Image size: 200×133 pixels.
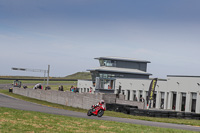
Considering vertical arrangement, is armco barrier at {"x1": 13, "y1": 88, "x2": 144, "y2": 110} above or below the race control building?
below

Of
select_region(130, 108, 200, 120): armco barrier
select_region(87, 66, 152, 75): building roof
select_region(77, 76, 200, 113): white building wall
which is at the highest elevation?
select_region(87, 66, 152, 75): building roof

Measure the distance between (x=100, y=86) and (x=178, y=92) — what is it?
25.3 m

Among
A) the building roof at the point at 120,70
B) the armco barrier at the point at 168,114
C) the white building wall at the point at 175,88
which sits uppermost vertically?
the building roof at the point at 120,70

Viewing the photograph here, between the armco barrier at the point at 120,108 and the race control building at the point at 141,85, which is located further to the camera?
the race control building at the point at 141,85

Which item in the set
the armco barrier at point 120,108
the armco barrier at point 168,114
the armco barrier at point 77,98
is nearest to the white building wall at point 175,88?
the armco barrier at point 77,98

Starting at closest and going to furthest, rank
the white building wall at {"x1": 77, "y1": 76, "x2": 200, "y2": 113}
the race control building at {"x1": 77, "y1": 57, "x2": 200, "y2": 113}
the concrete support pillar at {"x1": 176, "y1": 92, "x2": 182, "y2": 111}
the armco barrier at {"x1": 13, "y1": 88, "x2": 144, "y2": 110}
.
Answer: the armco barrier at {"x1": 13, "y1": 88, "x2": 144, "y2": 110} < the white building wall at {"x1": 77, "y1": 76, "x2": 200, "y2": 113} < the race control building at {"x1": 77, "y1": 57, "x2": 200, "y2": 113} < the concrete support pillar at {"x1": 176, "y1": 92, "x2": 182, "y2": 111}

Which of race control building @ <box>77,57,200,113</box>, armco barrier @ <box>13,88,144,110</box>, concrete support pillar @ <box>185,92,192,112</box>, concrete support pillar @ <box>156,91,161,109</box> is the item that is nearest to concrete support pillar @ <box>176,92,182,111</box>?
race control building @ <box>77,57,200,113</box>

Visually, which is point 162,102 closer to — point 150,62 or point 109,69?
point 109,69

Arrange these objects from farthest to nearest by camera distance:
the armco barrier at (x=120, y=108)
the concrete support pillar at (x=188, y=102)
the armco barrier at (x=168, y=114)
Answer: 1. the concrete support pillar at (x=188, y=102)
2. the armco barrier at (x=120, y=108)
3. the armco barrier at (x=168, y=114)

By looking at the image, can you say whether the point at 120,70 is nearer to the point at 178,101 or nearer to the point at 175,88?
the point at 175,88

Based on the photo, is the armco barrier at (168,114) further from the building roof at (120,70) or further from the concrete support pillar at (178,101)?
the building roof at (120,70)

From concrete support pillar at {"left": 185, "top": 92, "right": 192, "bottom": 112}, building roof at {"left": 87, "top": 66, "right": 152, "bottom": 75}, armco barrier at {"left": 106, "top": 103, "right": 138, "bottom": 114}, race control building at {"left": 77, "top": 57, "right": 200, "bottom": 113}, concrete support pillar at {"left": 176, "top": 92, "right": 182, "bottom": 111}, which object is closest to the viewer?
armco barrier at {"left": 106, "top": 103, "right": 138, "bottom": 114}

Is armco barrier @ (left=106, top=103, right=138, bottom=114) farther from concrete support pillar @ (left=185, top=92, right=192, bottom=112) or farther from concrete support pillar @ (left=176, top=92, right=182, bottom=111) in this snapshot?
concrete support pillar @ (left=176, top=92, right=182, bottom=111)

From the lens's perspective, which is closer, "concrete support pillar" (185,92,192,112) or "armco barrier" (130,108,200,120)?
"armco barrier" (130,108,200,120)
